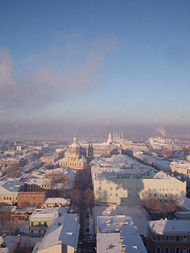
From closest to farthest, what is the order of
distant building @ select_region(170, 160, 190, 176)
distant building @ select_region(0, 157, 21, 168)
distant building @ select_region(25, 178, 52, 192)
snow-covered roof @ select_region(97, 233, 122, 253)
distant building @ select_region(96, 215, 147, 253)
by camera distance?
snow-covered roof @ select_region(97, 233, 122, 253) < distant building @ select_region(96, 215, 147, 253) < distant building @ select_region(25, 178, 52, 192) < distant building @ select_region(170, 160, 190, 176) < distant building @ select_region(0, 157, 21, 168)

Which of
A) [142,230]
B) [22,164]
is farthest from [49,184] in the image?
[22,164]

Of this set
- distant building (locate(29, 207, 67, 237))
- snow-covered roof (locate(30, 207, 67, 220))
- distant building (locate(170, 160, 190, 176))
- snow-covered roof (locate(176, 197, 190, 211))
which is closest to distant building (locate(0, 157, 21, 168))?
distant building (locate(170, 160, 190, 176))

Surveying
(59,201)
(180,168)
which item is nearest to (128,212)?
(59,201)

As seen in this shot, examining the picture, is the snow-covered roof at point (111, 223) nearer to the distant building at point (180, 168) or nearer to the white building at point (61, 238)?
the white building at point (61, 238)

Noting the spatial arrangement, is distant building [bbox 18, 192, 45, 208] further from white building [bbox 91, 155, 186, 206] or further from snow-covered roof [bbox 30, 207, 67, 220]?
white building [bbox 91, 155, 186, 206]

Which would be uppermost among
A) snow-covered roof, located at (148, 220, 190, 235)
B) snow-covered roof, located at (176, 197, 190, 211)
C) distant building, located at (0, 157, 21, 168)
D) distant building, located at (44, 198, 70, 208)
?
snow-covered roof, located at (148, 220, 190, 235)

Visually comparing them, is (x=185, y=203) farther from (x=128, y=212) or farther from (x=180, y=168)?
(x=180, y=168)

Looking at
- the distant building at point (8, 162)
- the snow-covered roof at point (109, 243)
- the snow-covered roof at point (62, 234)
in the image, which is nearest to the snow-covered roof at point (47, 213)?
the snow-covered roof at point (62, 234)

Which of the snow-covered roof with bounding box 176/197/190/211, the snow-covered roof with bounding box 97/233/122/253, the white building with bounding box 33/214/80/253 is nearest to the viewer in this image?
the snow-covered roof with bounding box 97/233/122/253

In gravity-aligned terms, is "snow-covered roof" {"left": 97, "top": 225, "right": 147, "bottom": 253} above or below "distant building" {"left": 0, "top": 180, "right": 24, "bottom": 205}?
above
